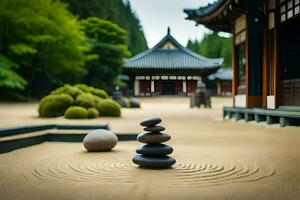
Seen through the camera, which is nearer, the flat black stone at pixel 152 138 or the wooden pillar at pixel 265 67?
the flat black stone at pixel 152 138

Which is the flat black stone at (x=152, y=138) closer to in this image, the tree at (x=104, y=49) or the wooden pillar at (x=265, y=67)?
the wooden pillar at (x=265, y=67)

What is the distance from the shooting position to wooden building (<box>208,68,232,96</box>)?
48.3 metres

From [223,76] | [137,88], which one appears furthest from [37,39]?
[223,76]

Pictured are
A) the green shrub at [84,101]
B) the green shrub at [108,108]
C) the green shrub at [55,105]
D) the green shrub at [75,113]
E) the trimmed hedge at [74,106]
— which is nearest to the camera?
the green shrub at [75,113]

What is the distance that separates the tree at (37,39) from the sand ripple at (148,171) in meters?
19.9

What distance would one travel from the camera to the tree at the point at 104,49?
35531 millimetres

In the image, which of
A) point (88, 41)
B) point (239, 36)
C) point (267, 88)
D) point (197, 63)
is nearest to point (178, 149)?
point (267, 88)

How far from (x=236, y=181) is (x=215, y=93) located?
46.0 meters

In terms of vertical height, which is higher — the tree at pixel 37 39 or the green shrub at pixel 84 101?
the tree at pixel 37 39

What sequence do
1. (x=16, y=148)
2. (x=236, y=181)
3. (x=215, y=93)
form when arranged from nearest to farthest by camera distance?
(x=236, y=181)
(x=16, y=148)
(x=215, y=93)

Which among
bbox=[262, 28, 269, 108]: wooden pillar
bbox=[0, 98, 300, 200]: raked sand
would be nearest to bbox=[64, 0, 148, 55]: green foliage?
bbox=[262, 28, 269, 108]: wooden pillar

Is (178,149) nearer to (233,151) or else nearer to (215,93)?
(233,151)

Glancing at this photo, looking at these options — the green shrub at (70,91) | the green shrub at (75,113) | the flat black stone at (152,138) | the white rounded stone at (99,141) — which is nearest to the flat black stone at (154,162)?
the flat black stone at (152,138)

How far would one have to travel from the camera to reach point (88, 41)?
34469 mm
